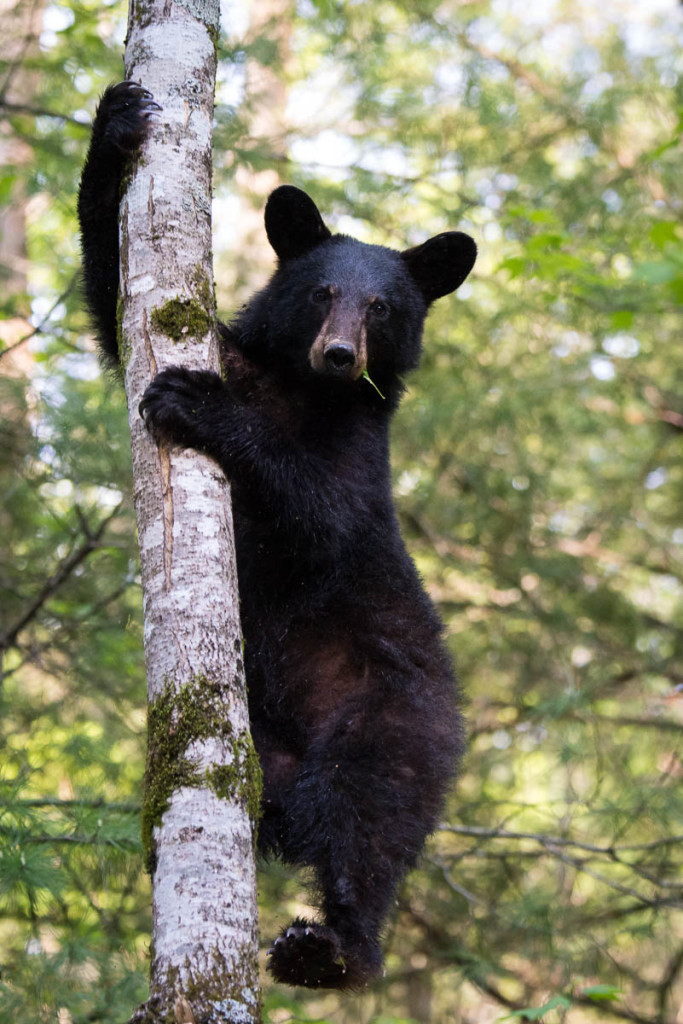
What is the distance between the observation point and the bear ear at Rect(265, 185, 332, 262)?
14.4ft

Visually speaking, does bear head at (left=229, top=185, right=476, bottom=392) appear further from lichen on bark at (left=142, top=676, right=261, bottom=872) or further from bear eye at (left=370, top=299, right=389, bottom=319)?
lichen on bark at (left=142, top=676, right=261, bottom=872)

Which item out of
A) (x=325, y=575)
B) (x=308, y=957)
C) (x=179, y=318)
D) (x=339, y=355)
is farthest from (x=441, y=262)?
(x=308, y=957)

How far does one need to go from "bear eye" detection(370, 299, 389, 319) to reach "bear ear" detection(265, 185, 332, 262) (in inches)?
19.2

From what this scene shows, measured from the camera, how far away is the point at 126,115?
10.0 feet

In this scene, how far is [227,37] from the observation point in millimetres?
6273

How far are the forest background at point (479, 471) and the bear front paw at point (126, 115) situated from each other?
2.15 meters

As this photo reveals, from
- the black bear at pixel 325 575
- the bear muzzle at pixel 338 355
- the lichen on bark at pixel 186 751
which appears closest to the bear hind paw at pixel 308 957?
the black bear at pixel 325 575

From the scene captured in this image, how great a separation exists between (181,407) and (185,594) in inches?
25.0

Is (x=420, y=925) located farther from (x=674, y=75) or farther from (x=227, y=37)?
(x=674, y=75)

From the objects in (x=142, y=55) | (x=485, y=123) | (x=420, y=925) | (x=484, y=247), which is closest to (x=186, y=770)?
(x=142, y=55)

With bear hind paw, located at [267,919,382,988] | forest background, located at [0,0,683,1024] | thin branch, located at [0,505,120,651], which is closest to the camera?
bear hind paw, located at [267,919,382,988]

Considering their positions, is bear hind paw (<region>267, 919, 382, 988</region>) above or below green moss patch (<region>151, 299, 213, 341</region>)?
below

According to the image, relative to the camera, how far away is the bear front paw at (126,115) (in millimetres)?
2979

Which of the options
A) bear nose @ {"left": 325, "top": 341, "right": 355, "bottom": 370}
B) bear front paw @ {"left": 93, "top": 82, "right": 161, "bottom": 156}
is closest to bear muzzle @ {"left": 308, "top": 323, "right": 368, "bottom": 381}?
bear nose @ {"left": 325, "top": 341, "right": 355, "bottom": 370}
